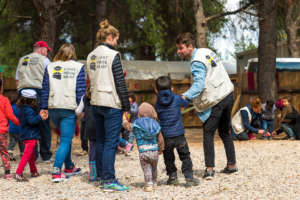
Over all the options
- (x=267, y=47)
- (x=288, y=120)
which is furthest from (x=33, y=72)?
(x=267, y=47)

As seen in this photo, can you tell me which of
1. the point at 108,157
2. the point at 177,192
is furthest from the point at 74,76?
the point at 177,192

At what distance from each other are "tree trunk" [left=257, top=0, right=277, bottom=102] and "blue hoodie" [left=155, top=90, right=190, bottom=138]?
291 inches

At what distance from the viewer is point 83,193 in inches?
198

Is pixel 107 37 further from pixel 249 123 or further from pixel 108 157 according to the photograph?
pixel 249 123

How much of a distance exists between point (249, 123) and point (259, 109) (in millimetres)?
409

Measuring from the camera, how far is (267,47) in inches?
474

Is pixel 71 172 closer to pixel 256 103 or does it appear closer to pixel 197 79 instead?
pixel 197 79

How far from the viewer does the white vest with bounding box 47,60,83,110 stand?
5.62 m

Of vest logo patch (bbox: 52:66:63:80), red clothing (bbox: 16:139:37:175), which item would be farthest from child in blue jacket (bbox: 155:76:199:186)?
red clothing (bbox: 16:139:37:175)

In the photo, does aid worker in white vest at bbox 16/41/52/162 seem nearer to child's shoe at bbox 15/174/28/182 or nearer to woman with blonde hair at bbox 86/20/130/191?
child's shoe at bbox 15/174/28/182

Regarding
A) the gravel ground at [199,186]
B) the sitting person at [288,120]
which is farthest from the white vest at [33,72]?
the sitting person at [288,120]

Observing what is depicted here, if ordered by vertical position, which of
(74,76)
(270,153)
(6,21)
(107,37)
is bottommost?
(270,153)

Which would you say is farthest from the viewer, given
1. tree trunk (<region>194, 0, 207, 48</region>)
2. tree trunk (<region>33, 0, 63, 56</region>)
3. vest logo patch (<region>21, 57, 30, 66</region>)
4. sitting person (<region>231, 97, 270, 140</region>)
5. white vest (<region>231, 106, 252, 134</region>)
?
tree trunk (<region>194, 0, 207, 48</region>)

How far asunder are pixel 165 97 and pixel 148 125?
1.25ft
